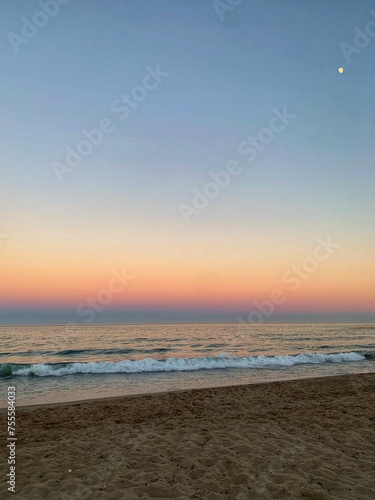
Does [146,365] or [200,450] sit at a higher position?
[200,450]

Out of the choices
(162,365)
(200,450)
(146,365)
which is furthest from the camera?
(162,365)

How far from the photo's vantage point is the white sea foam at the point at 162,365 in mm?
18719

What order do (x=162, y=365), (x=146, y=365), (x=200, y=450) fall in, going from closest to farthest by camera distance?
1. (x=200, y=450)
2. (x=146, y=365)
3. (x=162, y=365)

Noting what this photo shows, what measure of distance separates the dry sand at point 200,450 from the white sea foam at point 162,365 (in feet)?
30.1

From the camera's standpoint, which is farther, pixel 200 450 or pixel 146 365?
pixel 146 365

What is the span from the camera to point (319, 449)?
5.97 meters

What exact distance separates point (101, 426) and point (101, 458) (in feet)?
7.70

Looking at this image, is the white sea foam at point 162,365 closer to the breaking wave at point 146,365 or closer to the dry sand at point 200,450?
the breaking wave at point 146,365

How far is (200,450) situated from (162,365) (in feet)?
49.8

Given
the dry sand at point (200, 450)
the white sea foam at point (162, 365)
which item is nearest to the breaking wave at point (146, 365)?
the white sea foam at point (162, 365)

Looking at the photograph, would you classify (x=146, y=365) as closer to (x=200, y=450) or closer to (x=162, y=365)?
(x=162, y=365)

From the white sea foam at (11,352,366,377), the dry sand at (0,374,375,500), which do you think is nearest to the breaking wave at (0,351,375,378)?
the white sea foam at (11,352,366,377)

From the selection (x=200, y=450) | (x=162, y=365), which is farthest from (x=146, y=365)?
(x=200, y=450)

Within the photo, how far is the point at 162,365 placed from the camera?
2055cm
